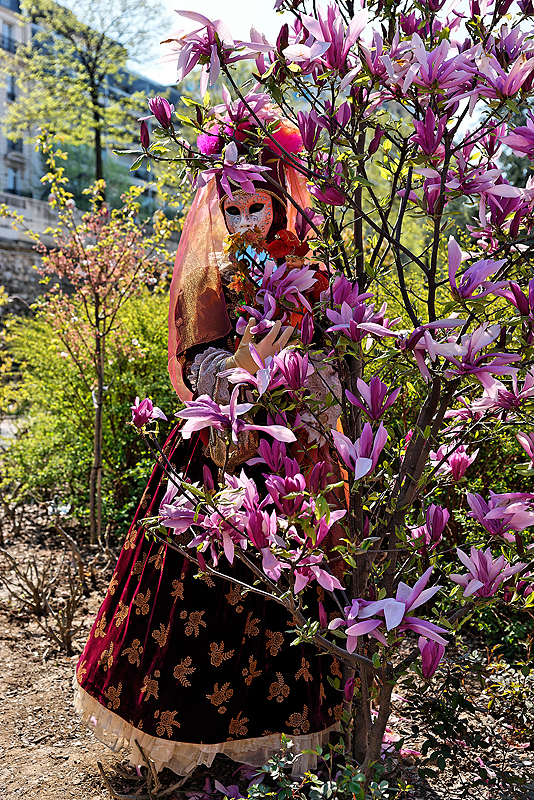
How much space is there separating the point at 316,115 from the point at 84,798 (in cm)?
203

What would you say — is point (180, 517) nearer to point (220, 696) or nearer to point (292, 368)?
point (292, 368)

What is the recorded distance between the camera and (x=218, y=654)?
1.92 meters

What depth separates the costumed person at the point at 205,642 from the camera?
1864mm

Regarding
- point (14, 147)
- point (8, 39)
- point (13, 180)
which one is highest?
point (8, 39)

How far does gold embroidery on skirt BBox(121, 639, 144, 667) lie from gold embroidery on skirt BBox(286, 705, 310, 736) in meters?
0.49

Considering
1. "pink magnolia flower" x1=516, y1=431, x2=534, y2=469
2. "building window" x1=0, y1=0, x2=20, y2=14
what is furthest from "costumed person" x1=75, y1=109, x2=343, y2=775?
"building window" x1=0, y1=0, x2=20, y2=14

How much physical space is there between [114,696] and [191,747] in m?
0.28

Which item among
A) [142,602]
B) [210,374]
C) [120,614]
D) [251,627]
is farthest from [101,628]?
[210,374]

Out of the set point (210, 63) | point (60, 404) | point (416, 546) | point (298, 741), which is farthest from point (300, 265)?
point (60, 404)

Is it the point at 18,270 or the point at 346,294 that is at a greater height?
the point at 18,270

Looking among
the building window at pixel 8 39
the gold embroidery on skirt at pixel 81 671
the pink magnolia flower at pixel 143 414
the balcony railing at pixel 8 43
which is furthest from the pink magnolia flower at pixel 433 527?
the building window at pixel 8 39

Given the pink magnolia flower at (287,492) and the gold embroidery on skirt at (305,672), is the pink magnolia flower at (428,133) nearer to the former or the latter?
the pink magnolia flower at (287,492)

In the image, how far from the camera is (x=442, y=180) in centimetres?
113

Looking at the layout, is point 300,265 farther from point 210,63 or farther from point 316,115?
point 210,63
